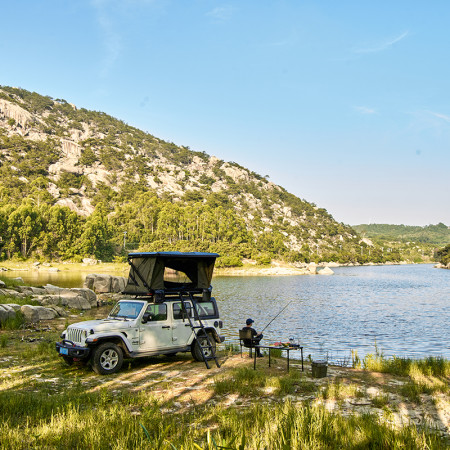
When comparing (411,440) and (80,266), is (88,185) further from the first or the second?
(411,440)

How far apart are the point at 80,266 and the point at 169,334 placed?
90.7 m

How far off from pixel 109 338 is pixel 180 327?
8.25 feet

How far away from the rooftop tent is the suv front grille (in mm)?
2598

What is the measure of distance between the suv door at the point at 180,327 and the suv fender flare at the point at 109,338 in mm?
1675

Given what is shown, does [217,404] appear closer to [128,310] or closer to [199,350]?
[199,350]

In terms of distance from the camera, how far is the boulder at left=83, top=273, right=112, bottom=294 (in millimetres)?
45969

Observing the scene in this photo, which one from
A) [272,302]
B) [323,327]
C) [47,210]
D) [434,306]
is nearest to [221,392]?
[323,327]

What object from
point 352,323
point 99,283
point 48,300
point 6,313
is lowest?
point 352,323

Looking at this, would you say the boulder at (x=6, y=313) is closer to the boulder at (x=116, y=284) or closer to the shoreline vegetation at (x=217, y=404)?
the shoreline vegetation at (x=217, y=404)

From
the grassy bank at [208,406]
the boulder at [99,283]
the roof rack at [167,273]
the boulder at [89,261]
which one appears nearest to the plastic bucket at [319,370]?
the grassy bank at [208,406]

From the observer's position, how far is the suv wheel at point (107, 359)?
12.2 m

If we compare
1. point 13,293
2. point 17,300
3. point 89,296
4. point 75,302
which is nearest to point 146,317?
point 17,300

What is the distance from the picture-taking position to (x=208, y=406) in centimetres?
905

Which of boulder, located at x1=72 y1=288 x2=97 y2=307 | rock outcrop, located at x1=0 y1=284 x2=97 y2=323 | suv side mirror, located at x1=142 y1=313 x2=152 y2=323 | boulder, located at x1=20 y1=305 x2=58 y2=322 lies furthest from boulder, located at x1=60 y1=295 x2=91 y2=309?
suv side mirror, located at x1=142 y1=313 x2=152 y2=323
